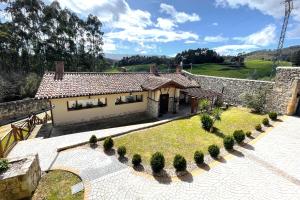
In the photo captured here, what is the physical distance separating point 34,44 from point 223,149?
119ft

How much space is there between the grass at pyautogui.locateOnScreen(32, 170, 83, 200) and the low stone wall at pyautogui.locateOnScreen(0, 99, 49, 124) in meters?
15.8

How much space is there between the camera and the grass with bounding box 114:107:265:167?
11.2 metres

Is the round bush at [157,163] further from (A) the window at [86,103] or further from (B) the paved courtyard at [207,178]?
(A) the window at [86,103]

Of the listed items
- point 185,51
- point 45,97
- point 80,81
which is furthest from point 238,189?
point 185,51

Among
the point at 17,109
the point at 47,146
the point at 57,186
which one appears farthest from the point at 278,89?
the point at 17,109

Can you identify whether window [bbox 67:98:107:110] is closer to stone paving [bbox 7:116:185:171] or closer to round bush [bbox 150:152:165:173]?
stone paving [bbox 7:116:185:171]

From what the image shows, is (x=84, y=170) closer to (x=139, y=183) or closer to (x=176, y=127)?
(x=139, y=183)

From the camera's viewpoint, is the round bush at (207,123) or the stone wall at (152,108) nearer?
the round bush at (207,123)

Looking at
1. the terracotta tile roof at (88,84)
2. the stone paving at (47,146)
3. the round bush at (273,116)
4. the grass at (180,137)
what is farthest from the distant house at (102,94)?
the round bush at (273,116)

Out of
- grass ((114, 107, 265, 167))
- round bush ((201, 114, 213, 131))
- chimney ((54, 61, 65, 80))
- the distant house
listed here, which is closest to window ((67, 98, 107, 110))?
the distant house

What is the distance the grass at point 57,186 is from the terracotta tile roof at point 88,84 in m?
7.89

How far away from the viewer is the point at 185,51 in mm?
68938

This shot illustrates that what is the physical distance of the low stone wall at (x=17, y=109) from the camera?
2170cm

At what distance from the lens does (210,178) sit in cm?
866
